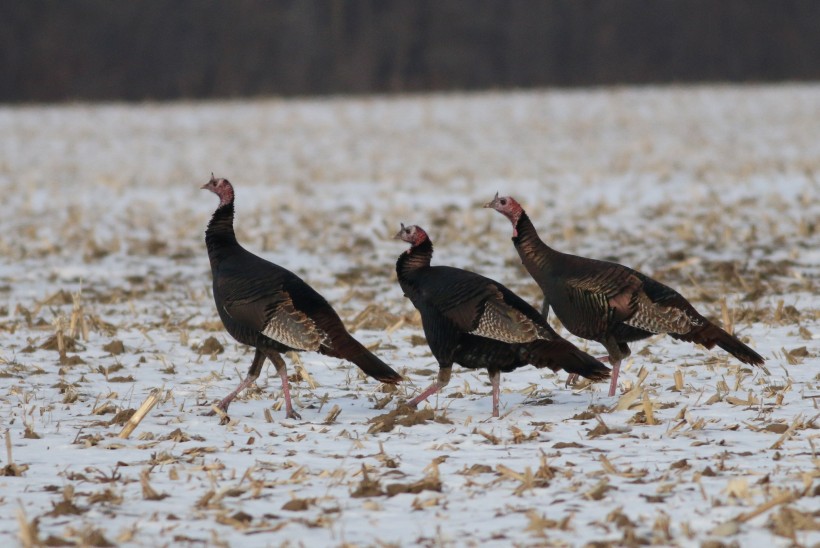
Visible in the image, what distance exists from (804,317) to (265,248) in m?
7.25

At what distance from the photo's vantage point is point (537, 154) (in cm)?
2506

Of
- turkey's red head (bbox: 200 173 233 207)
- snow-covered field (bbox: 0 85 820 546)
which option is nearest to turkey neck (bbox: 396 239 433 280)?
snow-covered field (bbox: 0 85 820 546)

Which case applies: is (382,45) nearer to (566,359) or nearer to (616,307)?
(616,307)

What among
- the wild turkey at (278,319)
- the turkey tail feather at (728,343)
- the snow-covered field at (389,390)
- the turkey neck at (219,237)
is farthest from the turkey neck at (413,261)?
the turkey tail feather at (728,343)

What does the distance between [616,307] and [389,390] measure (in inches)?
62.5

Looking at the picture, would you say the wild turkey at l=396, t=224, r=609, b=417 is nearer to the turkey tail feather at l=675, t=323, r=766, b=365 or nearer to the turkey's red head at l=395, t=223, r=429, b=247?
the turkey's red head at l=395, t=223, r=429, b=247

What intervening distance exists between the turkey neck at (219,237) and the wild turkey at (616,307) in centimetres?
193

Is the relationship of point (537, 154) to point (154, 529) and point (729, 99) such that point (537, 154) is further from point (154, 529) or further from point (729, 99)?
point (154, 529)

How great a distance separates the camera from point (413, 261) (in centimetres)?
716

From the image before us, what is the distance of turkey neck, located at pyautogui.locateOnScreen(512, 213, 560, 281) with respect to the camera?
7289mm

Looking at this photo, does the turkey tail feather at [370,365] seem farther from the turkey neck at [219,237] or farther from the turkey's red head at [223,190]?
the turkey's red head at [223,190]

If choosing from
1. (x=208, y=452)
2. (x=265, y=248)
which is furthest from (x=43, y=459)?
(x=265, y=248)

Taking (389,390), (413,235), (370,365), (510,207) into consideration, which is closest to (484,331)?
(370,365)

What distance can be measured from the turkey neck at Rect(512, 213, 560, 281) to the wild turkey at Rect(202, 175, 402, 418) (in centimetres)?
119
